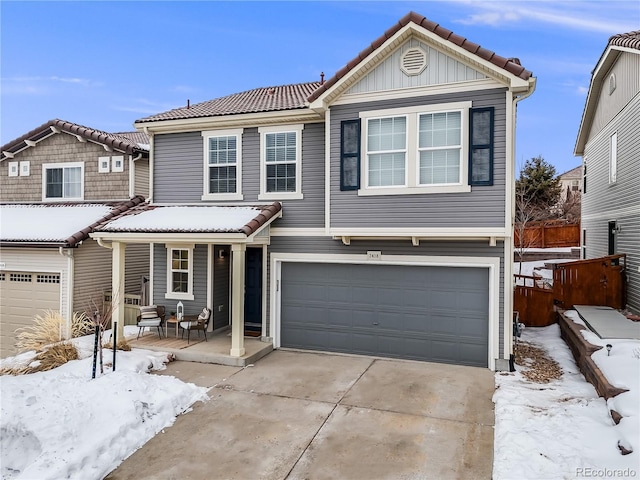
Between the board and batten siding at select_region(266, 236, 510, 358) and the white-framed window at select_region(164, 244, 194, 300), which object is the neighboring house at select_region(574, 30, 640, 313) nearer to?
the board and batten siding at select_region(266, 236, 510, 358)

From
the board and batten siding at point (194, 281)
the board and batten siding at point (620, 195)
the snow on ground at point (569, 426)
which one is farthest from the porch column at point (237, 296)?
the board and batten siding at point (620, 195)

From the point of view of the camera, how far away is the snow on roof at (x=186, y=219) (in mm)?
9367

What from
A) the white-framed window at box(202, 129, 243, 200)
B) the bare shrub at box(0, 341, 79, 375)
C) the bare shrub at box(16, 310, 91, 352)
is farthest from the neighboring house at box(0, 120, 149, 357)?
the bare shrub at box(0, 341, 79, 375)

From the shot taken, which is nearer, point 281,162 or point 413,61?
point 413,61

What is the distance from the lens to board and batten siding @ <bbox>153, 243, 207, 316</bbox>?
11.1 metres

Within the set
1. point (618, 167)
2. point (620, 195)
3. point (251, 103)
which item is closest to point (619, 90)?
point (618, 167)

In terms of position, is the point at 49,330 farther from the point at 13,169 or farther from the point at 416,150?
the point at 416,150

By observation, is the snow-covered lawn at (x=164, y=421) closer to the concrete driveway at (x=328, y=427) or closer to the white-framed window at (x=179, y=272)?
the concrete driveway at (x=328, y=427)

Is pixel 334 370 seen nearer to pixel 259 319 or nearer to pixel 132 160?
pixel 259 319

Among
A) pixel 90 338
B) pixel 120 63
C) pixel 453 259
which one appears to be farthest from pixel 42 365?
pixel 120 63

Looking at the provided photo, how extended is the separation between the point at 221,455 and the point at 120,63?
103ft

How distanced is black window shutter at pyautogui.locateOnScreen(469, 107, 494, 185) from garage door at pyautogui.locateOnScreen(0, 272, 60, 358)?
11.8m

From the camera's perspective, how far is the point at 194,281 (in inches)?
442

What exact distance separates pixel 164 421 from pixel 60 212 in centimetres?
1081
